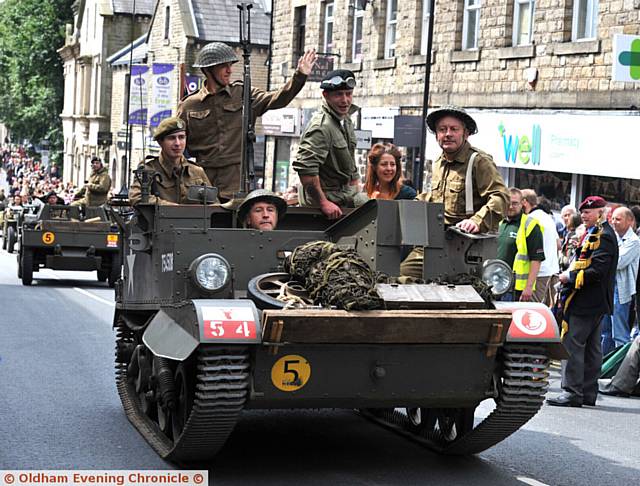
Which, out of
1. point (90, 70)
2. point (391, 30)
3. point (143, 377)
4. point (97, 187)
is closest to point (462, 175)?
point (143, 377)

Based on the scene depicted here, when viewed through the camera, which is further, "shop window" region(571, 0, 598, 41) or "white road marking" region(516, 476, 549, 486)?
"shop window" region(571, 0, 598, 41)

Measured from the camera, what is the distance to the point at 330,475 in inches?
323

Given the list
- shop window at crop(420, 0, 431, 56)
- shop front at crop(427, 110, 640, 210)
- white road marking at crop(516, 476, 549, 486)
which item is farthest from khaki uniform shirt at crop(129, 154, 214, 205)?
shop window at crop(420, 0, 431, 56)

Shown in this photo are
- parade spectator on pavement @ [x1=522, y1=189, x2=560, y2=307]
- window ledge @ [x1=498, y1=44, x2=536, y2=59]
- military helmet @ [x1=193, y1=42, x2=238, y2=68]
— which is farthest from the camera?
window ledge @ [x1=498, y1=44, x2=536, y2=59]

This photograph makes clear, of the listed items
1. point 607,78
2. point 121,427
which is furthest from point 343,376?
point 607,78

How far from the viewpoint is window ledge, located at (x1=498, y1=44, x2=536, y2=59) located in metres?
23.3

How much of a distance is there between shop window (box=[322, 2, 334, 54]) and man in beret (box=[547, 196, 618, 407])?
22.0 m

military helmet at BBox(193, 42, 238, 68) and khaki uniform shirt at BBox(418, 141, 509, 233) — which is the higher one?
military helmet at BBox(193, 42, 238, 68)

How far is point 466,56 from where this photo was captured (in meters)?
25.8

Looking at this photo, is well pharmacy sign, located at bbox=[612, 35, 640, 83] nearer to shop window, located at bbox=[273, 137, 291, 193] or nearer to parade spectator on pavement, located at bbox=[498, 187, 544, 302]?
parade spectator on pavement, located at bbox=[498, 187, 544, 302]

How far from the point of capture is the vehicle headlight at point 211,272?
7.95 metres

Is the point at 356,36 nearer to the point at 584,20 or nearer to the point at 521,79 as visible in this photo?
the point at 521,79

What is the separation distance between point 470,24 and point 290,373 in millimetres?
19293

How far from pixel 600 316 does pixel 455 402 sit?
407 cm
